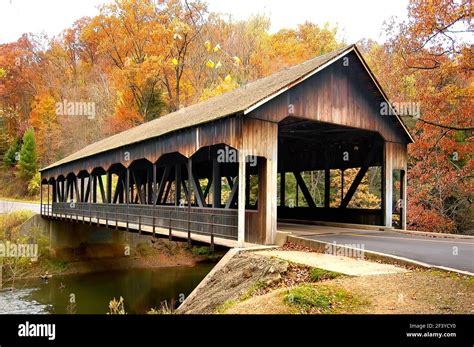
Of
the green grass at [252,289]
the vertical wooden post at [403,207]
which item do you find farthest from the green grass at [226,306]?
the vertical wooden post at [403,207]

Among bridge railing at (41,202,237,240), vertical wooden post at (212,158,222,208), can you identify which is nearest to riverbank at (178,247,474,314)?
bridge railing at (41,202,237,240)

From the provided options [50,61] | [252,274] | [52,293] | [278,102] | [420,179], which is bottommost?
[52,293]

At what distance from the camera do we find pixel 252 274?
33.6ft

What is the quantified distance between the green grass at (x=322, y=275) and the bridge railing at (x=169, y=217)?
3678mm

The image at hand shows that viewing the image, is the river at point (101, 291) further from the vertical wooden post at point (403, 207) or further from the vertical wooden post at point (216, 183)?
the vertical wooden post at point (403, 207)

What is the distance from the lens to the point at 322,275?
9109 millimetres

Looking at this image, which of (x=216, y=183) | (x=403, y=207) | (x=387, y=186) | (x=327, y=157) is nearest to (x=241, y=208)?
(x=216, y=183)

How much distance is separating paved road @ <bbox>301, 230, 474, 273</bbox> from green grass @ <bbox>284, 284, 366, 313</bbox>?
115 inches

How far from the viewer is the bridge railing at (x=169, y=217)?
518 inches

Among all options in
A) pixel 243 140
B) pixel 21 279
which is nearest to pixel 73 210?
pixel 21 279

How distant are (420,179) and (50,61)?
42.4 metres

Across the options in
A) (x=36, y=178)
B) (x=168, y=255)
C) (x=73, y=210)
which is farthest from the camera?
(x=36, y=178)
